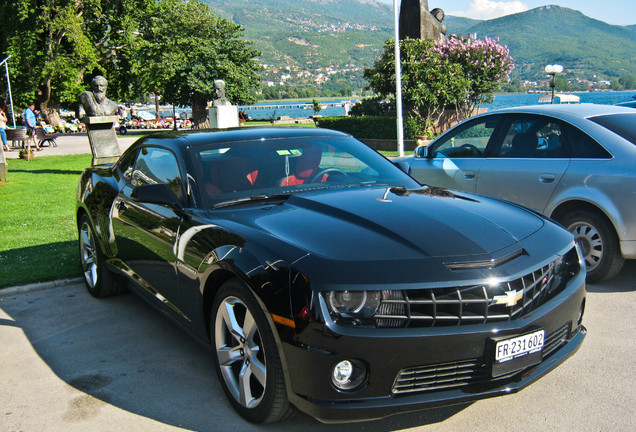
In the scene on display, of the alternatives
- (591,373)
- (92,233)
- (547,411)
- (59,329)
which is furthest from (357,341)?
(92,233)

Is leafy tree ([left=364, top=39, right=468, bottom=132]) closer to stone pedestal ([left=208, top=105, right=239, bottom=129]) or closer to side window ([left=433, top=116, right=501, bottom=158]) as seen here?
stone pedestal ([left=208, top=105, right=239, bottom=129])

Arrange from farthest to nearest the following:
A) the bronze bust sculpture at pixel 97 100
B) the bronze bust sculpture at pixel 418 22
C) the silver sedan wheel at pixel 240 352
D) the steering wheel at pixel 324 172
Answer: the bronze bust sculpture at pixel 418 22 → the bronze bust sculpture at pixel 97 100 → the steering wheel at pixel 324 172 → the silver sedan wheel at pixel 240 352

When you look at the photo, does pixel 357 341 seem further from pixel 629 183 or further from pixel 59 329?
pixel 629 183

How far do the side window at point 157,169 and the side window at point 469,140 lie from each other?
3411mm

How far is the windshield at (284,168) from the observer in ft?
12.6

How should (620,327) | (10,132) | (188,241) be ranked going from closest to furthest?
1. (188,241)
2. (620,327)
3. (10,132)

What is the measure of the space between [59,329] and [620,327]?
4415 mm

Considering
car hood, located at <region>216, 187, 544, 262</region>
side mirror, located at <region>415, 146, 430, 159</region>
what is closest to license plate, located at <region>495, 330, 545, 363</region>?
car hood, located at <region>216, 187, 544, 262</region>

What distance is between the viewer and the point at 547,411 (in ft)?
10.3

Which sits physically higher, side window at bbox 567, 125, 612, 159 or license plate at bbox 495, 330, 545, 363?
side window at bbox 567, 125, 612, 159

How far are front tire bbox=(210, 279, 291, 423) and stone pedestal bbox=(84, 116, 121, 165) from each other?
13.4m

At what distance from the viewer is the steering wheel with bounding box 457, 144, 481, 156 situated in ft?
21.4

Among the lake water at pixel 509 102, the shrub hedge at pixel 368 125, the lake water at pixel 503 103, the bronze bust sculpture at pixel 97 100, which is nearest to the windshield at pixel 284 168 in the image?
the lake water at pixel 503 103

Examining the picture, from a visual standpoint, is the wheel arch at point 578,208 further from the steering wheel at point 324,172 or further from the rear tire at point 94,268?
the rear tire at point 94,268
